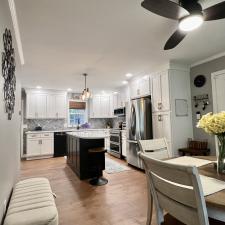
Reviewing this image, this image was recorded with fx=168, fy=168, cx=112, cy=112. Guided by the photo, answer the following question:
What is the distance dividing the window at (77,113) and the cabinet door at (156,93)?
4.14 m

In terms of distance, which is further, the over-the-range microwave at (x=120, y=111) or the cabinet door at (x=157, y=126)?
the over-the-range microwave at (x=120, y=111)

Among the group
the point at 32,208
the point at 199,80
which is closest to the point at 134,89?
the point at 199,80

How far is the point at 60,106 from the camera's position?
661 centimetres

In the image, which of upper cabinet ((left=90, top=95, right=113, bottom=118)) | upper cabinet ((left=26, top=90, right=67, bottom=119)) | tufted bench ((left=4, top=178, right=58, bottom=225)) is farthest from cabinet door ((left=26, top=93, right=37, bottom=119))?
tufted bench ((left=4, top=178, right=58, bottom=225))

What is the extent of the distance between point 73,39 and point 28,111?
4.38 meters

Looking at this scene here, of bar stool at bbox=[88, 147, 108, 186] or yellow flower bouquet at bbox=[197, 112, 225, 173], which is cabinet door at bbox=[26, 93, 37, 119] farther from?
yellow flower bouquet at bbox=[197, 112, 225, 173]

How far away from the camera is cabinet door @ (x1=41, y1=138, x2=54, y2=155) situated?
5934 mm

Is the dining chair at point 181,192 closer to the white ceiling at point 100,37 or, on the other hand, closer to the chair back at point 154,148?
the chair back at point 154,148

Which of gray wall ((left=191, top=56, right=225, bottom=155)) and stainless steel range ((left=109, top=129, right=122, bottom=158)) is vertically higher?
gray wall ((left=191, top=56, right=225, bottom=155))

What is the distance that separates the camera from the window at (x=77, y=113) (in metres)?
7.30

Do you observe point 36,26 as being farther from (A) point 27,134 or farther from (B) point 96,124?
(B) point 96,124

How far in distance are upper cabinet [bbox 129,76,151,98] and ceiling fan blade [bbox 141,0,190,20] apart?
8.87 ft

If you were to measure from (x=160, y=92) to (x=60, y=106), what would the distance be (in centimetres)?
416

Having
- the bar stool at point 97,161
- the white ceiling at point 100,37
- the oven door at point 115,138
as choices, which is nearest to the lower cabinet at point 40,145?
the oven door at point 115,138
